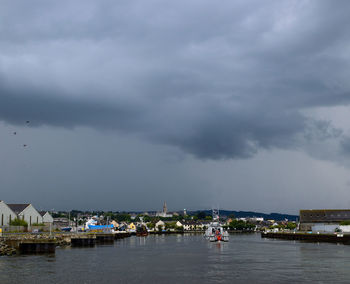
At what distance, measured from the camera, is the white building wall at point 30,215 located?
15012cm

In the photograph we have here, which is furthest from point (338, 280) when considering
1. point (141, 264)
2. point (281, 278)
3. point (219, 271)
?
point (141, 264)

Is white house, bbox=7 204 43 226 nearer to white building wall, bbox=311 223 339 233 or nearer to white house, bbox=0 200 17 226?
white house, bbox=0 200 17 226

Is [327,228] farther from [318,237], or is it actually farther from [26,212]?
[26,212]

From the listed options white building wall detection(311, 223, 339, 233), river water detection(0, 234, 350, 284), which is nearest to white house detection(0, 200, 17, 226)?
river water detection(0, 234, 350, 284)

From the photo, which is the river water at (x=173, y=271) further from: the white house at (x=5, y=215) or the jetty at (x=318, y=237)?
the white house at (x=5, y=215)

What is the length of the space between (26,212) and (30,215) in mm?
3287

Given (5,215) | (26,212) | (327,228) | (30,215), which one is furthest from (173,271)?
(327,228)

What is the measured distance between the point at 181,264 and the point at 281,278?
2089 cm

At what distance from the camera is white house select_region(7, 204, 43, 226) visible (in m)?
149

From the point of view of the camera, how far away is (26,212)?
152625 millimetres

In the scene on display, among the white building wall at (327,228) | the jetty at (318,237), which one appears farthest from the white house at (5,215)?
the white building wall at (327,228)

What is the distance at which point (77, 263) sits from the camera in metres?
69.2

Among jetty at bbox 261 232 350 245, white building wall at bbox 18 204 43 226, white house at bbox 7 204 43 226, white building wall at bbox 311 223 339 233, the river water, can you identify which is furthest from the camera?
white building wall at bbox 311 223 339 233

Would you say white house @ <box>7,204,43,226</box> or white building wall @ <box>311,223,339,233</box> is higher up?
white house @ <box>7,204,43,226</box>
